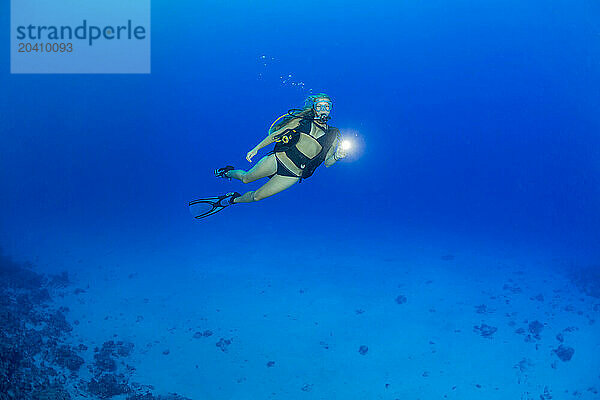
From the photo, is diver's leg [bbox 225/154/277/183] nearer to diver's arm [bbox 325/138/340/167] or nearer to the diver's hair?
the diver's hair

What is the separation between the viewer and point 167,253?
20344 millimetres

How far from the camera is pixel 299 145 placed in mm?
3928

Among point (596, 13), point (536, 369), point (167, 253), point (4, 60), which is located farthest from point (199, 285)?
point (596, 13)

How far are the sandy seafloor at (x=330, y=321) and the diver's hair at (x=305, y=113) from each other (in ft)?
35.0

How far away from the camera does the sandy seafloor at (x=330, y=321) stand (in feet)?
37.6

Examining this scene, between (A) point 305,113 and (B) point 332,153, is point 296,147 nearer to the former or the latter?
(A) point 305,113

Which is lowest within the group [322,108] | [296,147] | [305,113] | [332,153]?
[296,147]

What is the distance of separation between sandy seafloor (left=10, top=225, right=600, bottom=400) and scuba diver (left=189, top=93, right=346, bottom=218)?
391 inches

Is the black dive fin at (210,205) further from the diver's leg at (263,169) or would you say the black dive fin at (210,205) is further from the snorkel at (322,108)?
the snorkel at (322,108)

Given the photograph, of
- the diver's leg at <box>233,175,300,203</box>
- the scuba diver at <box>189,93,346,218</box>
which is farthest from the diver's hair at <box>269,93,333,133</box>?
the diver's leg at <box>233,175,300,203</box>

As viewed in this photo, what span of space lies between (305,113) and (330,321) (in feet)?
42.0

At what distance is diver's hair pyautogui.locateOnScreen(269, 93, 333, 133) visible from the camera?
12.4 ft

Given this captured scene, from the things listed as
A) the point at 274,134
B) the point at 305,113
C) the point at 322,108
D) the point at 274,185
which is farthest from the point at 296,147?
the point at 274,185

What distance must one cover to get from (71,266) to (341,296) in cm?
1585
